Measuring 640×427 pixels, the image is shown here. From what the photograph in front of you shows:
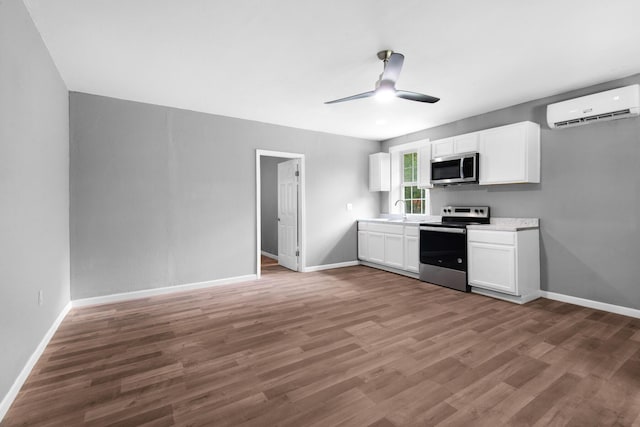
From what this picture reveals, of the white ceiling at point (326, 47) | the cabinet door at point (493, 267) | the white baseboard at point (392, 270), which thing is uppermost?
the white ceiling at point (326, 47)

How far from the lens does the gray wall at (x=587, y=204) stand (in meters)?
3.29

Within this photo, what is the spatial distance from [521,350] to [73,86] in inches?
202

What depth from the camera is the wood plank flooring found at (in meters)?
1.76

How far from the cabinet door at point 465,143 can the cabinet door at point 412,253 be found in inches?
57.5

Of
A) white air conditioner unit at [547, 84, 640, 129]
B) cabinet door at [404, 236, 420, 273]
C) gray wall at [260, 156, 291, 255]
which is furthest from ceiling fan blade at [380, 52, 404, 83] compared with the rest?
gray wall at [260, 156, 291, 255]

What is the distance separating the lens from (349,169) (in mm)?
6023

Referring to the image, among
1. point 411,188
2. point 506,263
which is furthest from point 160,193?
point 506,263

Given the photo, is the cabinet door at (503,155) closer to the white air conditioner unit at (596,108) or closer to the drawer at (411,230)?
the white air conditioner unit at (596,108)

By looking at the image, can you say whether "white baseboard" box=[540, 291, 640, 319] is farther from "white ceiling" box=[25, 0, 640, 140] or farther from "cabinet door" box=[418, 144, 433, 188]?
"white ceiling" box=[25, 0, 640, 140]

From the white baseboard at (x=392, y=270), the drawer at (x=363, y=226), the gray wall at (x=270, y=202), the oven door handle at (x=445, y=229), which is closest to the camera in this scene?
the oven door handle at (x=445, y=229)

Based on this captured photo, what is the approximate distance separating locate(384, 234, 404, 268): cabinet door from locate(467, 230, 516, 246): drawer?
3.90 ft

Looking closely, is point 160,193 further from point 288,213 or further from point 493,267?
point 493,267

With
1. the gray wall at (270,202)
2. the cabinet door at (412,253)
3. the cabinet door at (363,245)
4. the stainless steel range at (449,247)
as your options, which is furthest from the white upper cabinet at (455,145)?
the gray wall at (270,202)

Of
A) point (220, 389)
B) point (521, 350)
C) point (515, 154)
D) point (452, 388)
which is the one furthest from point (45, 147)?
point (515, 154)
